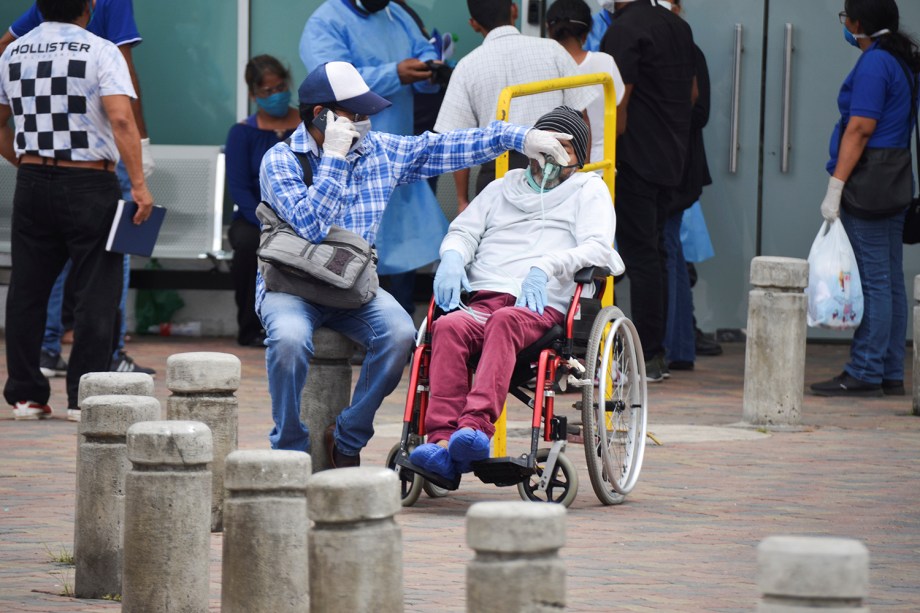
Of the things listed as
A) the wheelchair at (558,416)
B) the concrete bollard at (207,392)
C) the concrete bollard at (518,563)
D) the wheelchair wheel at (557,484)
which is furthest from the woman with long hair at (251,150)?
the concrete bollard at (518,563)

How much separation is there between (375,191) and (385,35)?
355 centimetres

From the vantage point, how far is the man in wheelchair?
5.89m

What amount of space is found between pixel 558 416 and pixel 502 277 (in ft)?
2.45

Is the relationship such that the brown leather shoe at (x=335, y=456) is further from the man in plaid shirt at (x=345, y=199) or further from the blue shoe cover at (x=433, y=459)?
the blue shoe cover at (x=433, y=459)

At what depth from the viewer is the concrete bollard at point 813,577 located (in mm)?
2947

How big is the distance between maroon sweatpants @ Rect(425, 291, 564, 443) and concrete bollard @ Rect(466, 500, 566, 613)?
2.46m

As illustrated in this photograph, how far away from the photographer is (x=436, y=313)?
6383 mm

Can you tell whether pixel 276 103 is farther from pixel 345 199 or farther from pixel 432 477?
pixel 432 477

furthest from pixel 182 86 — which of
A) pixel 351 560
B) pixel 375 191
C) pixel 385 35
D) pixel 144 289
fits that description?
pixel 351 560

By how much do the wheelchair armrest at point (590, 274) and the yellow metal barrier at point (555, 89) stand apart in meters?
0.43

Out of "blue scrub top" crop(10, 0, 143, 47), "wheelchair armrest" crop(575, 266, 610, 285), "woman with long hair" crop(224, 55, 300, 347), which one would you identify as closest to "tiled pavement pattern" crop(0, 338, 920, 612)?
"wheelchair armrest" crop(575, 266, 610, 285)

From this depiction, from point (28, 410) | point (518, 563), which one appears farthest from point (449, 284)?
point (518, 563)

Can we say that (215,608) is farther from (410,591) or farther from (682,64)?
(682,64)

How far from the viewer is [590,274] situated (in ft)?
20.5
